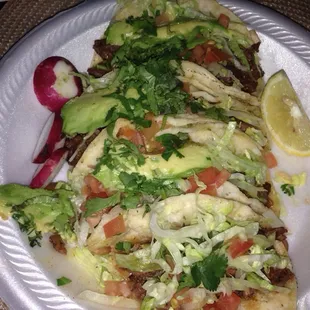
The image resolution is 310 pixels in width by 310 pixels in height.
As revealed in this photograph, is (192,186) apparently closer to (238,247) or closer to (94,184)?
(238,247)

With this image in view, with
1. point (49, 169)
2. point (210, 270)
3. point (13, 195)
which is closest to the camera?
point (210, 270)

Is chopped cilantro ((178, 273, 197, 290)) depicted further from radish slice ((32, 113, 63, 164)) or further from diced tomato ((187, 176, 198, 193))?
radish slice ((32, 113, 63, 164))

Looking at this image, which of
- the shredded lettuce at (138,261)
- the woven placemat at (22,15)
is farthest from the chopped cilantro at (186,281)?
the woven placemat at (22,15)

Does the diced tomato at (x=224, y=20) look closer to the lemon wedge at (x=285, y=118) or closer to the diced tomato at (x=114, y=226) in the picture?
the lemon wedge at (x=285, y=118)

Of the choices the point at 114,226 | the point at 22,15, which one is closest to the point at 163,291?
the point at 114,226

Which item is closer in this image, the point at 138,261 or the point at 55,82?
the point at 138,261

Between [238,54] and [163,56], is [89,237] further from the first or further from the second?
[238,54]
